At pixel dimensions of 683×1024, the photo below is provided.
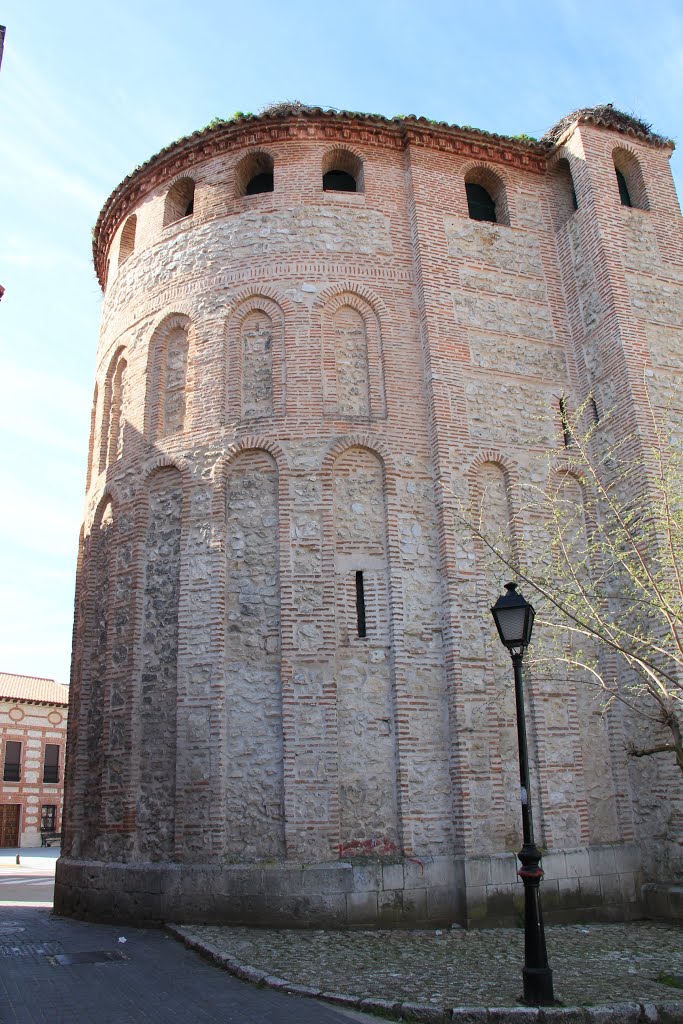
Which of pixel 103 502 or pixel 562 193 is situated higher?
pixel 562 193

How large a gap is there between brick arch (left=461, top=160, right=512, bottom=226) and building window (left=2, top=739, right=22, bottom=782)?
32.1 meters

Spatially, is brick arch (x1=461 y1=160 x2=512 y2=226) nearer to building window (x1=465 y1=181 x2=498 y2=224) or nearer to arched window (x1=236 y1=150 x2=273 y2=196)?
building window (x1=465 y1=181 x2=498 y2=224)

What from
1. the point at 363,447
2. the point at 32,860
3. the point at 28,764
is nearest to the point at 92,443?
the point at 363,447

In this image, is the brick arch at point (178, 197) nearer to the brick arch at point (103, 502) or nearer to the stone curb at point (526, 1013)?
the brick arch at point (103, 502)

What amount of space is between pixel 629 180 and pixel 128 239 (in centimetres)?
927

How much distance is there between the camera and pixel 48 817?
35.8 m

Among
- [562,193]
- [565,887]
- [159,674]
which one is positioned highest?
[562,193]

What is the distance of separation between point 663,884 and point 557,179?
1152cm

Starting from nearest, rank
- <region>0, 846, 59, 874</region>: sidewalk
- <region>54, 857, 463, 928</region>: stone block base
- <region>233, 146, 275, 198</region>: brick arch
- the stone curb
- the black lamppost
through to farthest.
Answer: the stone curb, the black lamppost, <region>54, 857, 463, 928</region>: stone block base, <region>233, 146, 275, 198</region>: brick arch, <region>0, 846, 59, 874</region>: sidewalk

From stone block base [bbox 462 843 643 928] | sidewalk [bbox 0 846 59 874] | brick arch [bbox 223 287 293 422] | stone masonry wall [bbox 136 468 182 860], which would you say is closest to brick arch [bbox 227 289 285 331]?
brick arch [bbox 223 287 293 422]

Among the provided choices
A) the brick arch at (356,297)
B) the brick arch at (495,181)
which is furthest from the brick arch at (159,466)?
the brick arch at (495,181)

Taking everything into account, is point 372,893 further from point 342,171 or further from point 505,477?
point 342,171

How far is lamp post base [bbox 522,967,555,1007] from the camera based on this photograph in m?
5.79

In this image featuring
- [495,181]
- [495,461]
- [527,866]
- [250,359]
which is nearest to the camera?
[527,866]
